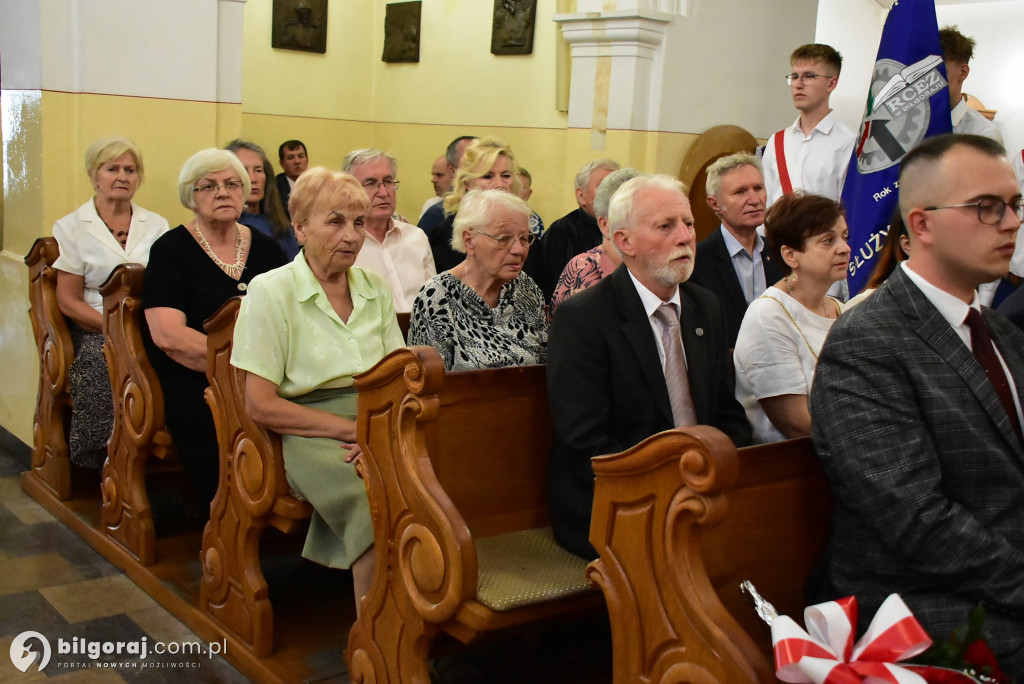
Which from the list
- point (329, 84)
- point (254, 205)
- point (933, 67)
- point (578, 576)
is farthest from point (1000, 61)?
point (578, 576)

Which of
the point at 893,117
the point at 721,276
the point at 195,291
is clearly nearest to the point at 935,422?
the point at 721,276

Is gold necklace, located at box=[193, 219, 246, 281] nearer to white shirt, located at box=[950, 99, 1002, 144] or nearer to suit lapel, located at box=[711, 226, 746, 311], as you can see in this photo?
suit lapel, located at box=[711, 226, 746, 311]

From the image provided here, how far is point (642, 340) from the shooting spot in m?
2.79

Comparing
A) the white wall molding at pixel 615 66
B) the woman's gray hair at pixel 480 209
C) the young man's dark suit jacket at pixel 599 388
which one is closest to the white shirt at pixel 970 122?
the white wall molding at pixel 615 66

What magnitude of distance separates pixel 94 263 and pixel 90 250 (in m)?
0.06

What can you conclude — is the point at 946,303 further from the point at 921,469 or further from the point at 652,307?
the point at 652,307

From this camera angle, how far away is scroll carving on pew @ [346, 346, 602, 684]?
8.43 feet

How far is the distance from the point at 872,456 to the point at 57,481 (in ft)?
12.0

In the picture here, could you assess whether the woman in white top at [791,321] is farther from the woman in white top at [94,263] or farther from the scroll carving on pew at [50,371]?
the scroll carving on pew at [50,371]

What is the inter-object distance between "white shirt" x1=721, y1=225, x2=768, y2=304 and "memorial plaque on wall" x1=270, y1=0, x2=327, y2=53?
499 cm

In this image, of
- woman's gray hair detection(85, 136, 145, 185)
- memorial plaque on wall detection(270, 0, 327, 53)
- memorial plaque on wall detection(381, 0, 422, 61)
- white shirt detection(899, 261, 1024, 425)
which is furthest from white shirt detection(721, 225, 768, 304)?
memorial plaque on wall detection(270, 0, 327, 53)

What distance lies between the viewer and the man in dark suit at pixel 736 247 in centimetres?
414

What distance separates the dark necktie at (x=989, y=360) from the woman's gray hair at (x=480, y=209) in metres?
1.62

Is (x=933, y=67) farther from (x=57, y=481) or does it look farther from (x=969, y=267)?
(x=57, y=481)
